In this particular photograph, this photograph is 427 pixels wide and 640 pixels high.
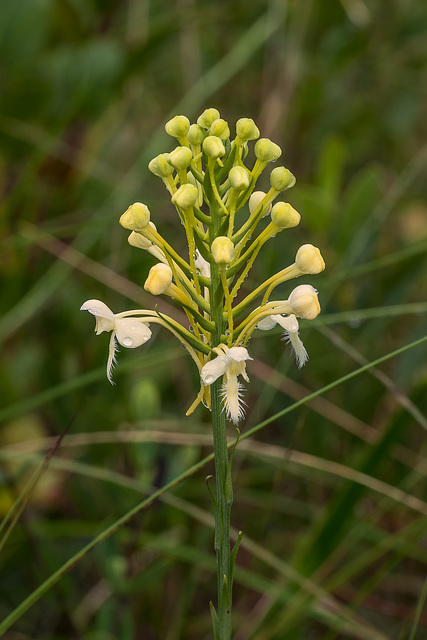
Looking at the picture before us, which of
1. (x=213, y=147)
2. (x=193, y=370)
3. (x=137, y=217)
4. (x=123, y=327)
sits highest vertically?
(x=193, y=370)

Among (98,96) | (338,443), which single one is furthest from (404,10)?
(338,443)

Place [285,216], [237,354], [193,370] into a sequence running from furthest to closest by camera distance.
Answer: [193,370], [285,216], [237,354]

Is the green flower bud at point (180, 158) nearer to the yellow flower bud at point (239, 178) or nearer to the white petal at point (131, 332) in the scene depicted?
the yellow flower bud at point (239, 178)

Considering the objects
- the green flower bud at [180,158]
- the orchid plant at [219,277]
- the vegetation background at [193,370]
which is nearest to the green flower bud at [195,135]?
the orchid plant at [219,277]

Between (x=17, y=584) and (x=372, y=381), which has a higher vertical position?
(x=372, y=381)

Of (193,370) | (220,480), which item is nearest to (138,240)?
(220,480)

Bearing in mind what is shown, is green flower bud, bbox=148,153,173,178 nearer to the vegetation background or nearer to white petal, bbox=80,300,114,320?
white petal, bbox=80,300,114,320

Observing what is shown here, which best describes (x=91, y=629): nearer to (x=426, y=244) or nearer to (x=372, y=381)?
(x=372, y=381)

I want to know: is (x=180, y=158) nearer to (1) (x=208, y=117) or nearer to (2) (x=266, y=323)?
(1) (x=208, y=117)
